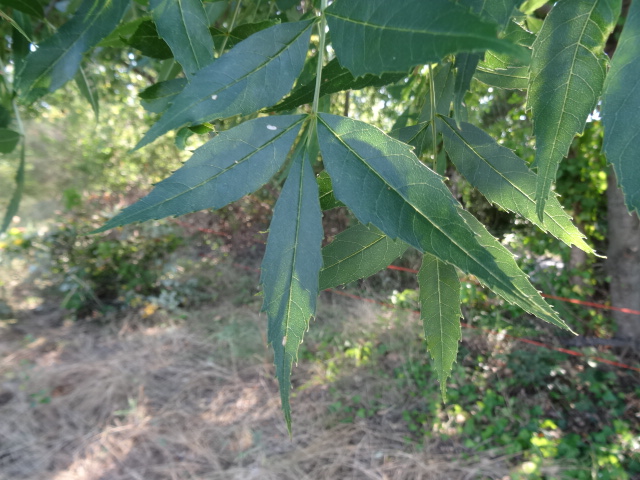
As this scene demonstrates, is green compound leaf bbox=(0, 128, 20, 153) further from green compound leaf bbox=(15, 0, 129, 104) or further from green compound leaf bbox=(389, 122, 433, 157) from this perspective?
green compound leaf bbox=(389, 122, 433, 157)

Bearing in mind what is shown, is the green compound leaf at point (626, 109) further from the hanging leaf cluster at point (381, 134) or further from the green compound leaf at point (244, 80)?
the green compound leaf at point (244, 80)

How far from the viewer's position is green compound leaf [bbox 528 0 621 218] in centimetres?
30

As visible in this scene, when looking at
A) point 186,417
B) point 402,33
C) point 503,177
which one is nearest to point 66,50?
point 402,33

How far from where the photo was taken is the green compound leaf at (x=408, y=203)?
0.28 m

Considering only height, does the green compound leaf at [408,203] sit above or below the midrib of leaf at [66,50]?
below

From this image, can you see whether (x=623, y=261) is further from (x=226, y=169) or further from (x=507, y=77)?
(x=226, y=169)

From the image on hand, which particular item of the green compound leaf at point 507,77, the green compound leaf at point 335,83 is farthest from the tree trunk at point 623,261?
the green compound leaf at point 335,83

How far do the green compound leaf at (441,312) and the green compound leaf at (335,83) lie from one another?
7.0 inches

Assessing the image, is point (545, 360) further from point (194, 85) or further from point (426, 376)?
point (194, 85)

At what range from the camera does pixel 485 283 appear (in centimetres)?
28

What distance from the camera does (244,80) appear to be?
35 cm

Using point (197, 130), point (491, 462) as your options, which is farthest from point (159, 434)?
point (197, 130)

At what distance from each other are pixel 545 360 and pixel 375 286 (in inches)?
54.6

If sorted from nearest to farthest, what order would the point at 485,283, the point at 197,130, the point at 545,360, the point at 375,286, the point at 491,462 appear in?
the point at 485,283, the point at 197,130, the point at 491,462, the point at 545,360, the point at 375,286
